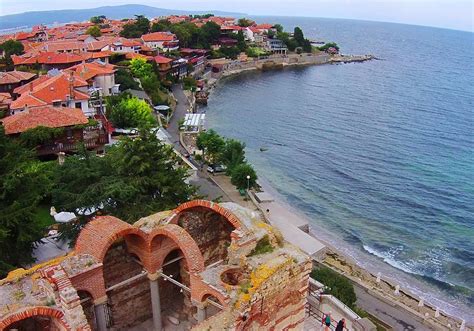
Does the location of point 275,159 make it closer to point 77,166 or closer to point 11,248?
point 77,166

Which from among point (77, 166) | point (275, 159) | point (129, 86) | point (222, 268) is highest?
point (222, 268)

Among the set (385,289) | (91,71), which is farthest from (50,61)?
(385,289)

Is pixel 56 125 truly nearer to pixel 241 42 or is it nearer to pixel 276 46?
pixel 241 42

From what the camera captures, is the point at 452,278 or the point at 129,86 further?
the point at 129,86

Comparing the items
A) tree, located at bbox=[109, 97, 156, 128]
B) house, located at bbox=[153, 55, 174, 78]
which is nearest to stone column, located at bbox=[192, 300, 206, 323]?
tree, located at bbox=[109, 97, 156, 128]

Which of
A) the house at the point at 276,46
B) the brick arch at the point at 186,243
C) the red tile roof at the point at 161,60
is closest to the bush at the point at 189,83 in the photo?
the red tile roof at the point at 161,60

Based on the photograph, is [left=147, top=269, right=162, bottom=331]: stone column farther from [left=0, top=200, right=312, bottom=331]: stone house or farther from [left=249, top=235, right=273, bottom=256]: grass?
[left=249, top=235, right=273, bottom=256]: grass

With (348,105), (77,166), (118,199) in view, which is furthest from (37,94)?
(348,105)
